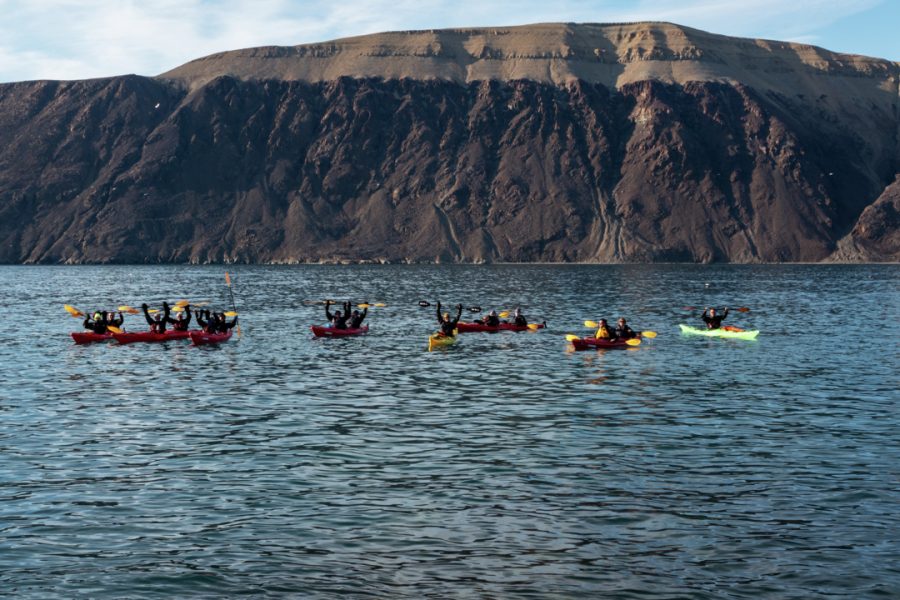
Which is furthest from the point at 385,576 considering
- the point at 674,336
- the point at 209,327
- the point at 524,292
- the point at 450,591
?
the point at 524,292

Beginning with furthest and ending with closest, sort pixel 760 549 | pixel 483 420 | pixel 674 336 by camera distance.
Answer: pixel 674 336 < pixel 483 420 < pixel 760 549

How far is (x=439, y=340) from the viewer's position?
57.8 metres

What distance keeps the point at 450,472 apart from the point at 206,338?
35.3 meters

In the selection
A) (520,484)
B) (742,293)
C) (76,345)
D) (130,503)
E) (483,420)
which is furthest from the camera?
(742,293)

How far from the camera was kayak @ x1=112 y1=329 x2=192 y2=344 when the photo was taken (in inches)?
2356

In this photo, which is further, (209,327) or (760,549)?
(209,327)

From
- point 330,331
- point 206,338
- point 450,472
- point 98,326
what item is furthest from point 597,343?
point 450,472

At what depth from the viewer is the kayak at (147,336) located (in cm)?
5984

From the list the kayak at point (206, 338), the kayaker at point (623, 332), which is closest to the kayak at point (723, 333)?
the kayaker at point (623, 332)

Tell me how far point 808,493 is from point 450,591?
1068 centimetres

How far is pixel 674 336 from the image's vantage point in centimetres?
6406

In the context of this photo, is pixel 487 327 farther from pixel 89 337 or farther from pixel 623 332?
pixel 89 337

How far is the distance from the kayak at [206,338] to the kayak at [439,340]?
40.8 ft

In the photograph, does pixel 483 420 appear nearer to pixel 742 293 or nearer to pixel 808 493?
pixel 808 493
